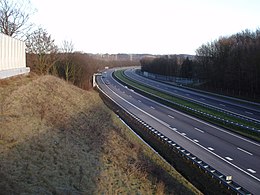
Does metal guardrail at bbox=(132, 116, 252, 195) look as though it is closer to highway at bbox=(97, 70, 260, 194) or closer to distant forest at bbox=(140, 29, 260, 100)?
highway at bbox=(97, 70, 260, 194)

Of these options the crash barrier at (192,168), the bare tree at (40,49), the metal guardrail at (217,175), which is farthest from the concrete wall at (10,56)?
the metal guardrail at (217,175)

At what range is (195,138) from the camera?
26.6m

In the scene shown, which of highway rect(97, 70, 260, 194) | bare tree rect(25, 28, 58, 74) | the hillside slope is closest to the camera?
the hillside slope

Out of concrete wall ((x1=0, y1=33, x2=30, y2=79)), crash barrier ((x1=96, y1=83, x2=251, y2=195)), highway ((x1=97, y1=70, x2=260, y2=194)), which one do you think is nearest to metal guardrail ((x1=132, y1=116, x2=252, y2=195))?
crash barrier ((x1=96, y1=83, x2=251, y2=195))

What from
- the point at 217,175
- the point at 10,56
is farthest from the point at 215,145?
the point at 10,56

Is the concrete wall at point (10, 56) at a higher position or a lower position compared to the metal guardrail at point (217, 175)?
higher

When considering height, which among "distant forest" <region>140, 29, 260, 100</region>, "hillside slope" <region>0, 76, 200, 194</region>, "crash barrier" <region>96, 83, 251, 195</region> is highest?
"distant forest" <region>140, 29, 260, 100</region>

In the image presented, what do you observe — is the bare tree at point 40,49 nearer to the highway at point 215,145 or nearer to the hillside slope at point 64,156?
the highway at point 215,145

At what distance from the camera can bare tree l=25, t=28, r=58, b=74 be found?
1852 inches

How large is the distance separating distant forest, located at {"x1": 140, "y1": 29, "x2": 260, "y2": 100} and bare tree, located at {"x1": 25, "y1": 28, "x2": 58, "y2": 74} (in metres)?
31.8

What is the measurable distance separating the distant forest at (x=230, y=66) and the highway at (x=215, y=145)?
60.6 feet

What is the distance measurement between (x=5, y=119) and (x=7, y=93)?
17.6ft

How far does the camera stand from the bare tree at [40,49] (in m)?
47.0

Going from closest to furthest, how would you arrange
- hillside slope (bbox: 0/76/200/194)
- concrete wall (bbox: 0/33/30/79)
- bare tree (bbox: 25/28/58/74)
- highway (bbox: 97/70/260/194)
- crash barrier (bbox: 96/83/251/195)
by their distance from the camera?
hillside slope (bbox: 0/76/200/194) → crash barrier (bbox: 96/83/251/195) → highway (bbox: 97/70/260/194) → concrete wall (bbox: 0/33/30/79) → bare tree (bbox: 25/28/58/74)
